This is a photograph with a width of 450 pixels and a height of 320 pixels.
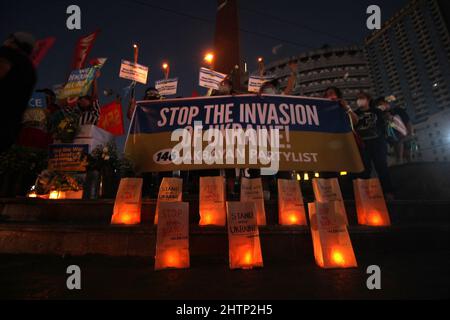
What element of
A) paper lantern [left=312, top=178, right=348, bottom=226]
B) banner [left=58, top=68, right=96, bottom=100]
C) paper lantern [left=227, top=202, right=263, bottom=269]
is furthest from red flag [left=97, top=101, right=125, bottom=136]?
paper lantern [left=312, top=178, right=348, bottom=226]

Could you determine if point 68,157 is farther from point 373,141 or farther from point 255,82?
point 373,141

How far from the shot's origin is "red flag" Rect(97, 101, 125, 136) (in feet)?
23.0

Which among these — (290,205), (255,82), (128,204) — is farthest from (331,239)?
(255,82)

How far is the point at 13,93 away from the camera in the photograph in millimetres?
1898

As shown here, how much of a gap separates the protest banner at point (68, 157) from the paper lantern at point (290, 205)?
12.0 ft

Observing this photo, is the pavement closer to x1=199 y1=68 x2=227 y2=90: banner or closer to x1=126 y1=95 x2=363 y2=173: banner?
x1=126 y1=95 x2=363 y2=173: banner

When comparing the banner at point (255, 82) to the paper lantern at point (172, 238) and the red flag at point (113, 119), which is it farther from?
the paper lantern at point (172, 238)

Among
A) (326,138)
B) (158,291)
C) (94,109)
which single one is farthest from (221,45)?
(158,291)

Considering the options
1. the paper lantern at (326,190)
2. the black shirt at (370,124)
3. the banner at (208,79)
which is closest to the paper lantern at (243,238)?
the paper lantern at (326,190)

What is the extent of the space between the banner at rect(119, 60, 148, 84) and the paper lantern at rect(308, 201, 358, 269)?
586 centimetres
